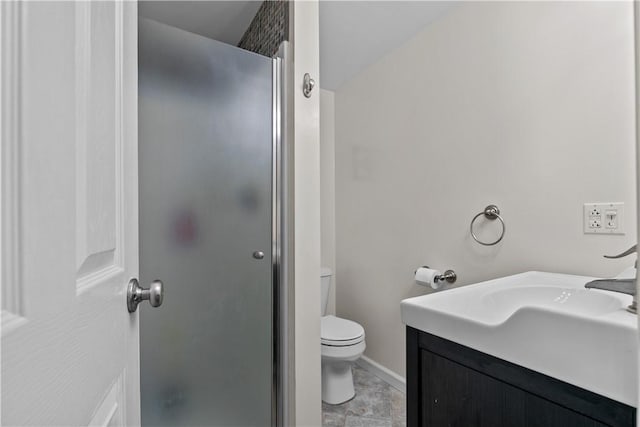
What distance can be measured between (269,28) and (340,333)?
1.71 m

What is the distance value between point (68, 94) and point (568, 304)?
1236 millimetres

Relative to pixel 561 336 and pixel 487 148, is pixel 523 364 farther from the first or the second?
pixel 487 148

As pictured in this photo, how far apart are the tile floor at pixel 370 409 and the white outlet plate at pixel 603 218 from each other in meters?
1.21

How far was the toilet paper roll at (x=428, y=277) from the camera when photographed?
1629mm

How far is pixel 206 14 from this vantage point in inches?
72.9

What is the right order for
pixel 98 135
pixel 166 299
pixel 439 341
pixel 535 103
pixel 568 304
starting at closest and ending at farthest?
pixel 98 135, pixel 439 341, pixel 568 304, pixel 166 299, pixel 535 103

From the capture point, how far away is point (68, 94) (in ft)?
1.05

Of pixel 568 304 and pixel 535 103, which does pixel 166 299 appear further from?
pixel 535 103

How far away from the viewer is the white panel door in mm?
236

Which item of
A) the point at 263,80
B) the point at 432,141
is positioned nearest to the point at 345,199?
the point at 432,141

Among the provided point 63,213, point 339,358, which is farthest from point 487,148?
point 63,213

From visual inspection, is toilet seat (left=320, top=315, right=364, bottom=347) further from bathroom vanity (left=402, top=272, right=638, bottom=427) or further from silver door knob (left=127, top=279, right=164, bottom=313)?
silver door knob (left=127, top=279, right=164, bottom=313)

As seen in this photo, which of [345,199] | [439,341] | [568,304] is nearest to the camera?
[439,341]

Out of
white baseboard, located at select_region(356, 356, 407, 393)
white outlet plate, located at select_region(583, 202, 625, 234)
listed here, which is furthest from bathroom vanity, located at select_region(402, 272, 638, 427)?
white baseboard, located at select_region(356, 356, 407, 393)
